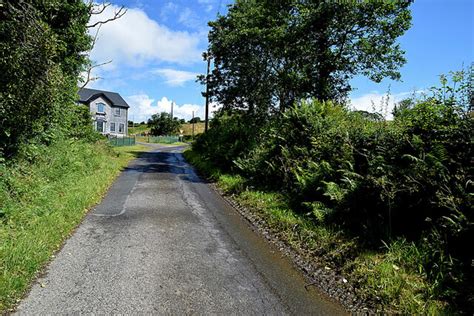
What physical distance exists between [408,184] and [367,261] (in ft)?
4.96

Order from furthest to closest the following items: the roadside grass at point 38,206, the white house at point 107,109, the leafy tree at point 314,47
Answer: the white house at point 107,109, the leafy tree at point 314,47, the roadside grass at point 38,206

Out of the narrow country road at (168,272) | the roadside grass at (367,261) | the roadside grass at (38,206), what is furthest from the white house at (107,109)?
the roadside grass at (367,261)

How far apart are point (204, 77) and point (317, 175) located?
20308 millimetres

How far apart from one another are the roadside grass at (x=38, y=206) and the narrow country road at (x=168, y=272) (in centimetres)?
22

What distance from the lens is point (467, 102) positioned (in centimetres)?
546

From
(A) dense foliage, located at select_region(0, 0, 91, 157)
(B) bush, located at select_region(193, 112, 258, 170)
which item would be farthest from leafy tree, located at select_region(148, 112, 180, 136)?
(A) dense foliage, located at select_region(0, 0, 91, 157)

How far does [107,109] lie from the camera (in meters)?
55.0

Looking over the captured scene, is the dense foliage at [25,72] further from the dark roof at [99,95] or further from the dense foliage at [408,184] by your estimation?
the dark roof at [99,95]

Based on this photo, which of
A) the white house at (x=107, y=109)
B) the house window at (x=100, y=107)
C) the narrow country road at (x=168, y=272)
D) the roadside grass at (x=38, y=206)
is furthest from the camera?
the house window at (x=100, y=107)

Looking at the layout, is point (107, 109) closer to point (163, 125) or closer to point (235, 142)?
point (163, 125)

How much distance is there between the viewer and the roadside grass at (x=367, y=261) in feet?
13.3

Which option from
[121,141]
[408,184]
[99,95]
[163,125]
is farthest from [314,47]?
[163,125]

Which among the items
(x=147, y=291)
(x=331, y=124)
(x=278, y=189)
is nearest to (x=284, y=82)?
(x=331, y=124)

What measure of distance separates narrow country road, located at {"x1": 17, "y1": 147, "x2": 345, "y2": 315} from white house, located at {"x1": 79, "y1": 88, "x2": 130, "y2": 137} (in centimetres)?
4748
